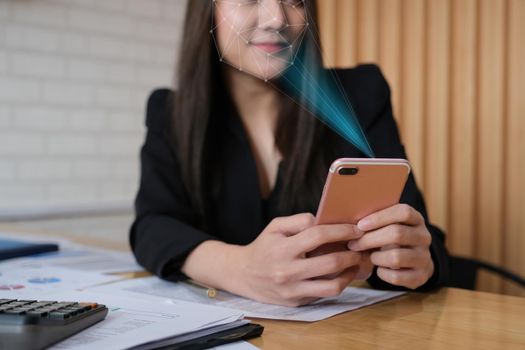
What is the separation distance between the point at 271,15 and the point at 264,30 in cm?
2

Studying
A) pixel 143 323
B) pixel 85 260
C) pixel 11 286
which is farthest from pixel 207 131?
pixel 143 323

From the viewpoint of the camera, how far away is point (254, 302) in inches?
28.7

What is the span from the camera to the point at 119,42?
213cm

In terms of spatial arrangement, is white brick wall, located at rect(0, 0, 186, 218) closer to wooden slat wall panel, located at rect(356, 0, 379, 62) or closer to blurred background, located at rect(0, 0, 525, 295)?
blurred background, located at rect(0, 0, 525, 295)

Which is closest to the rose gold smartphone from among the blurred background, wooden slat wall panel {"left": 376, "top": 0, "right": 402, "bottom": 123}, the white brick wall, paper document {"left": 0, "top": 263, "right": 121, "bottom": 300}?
paper document {"left": 0, "top": 263, "right": 121, "bottom": 300}

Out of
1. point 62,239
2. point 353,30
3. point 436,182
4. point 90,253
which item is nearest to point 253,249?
point 90,253

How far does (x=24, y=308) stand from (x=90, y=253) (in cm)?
69

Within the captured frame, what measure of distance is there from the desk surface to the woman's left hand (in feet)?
0.13

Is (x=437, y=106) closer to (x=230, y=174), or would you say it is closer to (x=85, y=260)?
(x=230, y=174)

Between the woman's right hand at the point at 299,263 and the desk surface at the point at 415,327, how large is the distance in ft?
0.16

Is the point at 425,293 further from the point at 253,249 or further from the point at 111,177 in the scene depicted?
the point at 111,177

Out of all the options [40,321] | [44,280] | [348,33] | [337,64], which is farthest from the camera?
[337,64]
